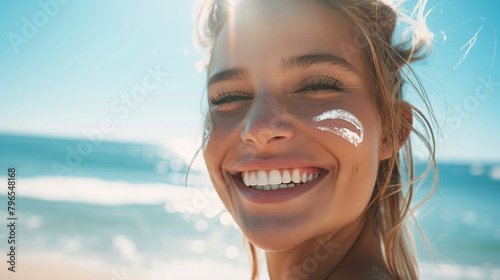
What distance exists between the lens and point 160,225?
32.1ft

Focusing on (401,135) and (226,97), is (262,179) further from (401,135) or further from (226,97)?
(401,135)

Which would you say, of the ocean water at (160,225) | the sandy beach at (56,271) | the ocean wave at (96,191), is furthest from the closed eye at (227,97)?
the ocean wave at (96,191)

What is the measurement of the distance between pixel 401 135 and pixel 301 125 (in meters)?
0.59

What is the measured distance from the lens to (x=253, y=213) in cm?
193

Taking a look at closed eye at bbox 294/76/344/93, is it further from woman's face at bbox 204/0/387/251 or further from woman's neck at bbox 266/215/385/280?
woman's neck at bbox 266/215/385/280

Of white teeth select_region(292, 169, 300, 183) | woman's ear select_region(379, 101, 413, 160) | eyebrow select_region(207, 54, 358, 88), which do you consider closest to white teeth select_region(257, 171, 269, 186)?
white teeth select_region(292, 169, 300, 183)

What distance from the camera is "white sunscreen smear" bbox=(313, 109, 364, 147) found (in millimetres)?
1817

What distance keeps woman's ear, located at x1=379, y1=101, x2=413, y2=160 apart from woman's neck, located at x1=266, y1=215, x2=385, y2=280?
13.2 inches

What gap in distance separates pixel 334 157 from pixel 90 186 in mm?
13550

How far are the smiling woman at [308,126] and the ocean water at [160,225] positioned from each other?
4.06 feet

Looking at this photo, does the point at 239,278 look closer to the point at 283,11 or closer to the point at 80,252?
the point at 80,252

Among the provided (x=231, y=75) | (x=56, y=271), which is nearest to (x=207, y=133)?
(x=231, y=75)

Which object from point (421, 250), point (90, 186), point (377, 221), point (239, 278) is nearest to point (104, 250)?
point (239, 278)

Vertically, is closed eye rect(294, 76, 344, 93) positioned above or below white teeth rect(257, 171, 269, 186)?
above
